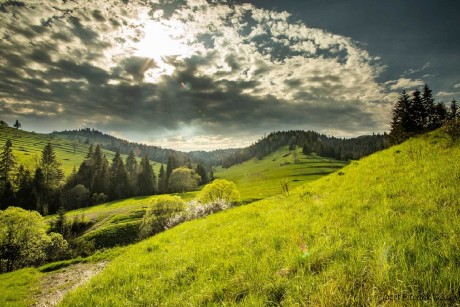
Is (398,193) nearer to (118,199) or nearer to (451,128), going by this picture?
(451,128)

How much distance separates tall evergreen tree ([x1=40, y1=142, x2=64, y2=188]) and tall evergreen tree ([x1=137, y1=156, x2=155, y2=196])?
37.7 meters

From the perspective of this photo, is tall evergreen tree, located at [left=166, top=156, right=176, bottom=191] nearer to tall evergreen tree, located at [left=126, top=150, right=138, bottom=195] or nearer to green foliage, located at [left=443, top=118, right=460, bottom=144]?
tall evergreen tree, located at [left=126, top=150, right=138, bottom=195]

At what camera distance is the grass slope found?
339cm

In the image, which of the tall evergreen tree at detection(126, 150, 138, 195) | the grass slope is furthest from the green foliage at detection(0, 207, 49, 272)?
the tall evergreen tree at detection(126, 150, 138, 195)

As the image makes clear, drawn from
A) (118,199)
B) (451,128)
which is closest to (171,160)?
(118,199)

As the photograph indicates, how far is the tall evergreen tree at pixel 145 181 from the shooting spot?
130125mm

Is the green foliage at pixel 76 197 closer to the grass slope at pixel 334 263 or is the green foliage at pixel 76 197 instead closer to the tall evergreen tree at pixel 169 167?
the tall evergreen tree at pixel 169 167

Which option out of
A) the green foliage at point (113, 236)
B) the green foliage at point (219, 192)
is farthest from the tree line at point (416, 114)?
the green foliage at point (113, 236)

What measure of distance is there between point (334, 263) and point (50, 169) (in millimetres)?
141105

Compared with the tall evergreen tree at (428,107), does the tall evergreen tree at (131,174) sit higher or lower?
lower

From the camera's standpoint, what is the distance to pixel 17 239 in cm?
3988

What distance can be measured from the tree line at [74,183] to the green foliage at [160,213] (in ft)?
210

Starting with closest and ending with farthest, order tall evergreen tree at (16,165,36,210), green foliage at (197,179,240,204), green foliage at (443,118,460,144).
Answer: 1. green foliage at (443,118,460,144)
2. green foliage at (197,179,240,204)
3. tall evergreen tree at (16,165,36,210)

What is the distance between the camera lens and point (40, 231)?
42.2 metres
